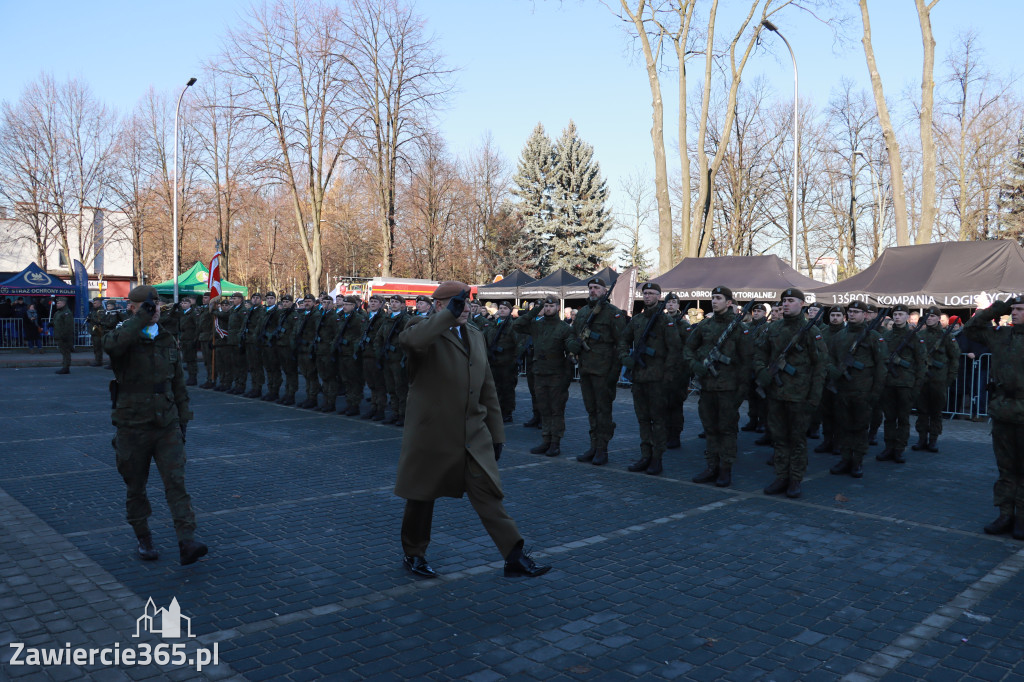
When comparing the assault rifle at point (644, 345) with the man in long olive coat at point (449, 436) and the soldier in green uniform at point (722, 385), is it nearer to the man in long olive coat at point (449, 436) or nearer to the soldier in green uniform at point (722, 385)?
the soldier in green uniform at point (722, 385)

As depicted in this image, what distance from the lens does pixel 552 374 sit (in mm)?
10320

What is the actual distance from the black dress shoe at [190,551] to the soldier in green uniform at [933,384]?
9.72 meters

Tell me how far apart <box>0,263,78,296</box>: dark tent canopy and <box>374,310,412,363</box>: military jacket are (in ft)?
70.6

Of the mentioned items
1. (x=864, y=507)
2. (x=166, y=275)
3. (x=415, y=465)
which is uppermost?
(x=166, y=275)

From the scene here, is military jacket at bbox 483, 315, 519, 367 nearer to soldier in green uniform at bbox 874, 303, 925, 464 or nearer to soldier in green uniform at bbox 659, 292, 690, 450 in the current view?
soldier in green uniform at bbox 659, 292, 690, 450

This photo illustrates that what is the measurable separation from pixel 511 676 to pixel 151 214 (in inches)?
2060

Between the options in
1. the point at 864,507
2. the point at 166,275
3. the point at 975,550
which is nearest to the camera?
the point at 975,550

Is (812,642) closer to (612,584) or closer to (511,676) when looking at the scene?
(612,584)

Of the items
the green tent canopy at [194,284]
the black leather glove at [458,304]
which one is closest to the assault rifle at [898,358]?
the black leather glove at [458,304]

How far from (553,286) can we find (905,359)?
1827cm

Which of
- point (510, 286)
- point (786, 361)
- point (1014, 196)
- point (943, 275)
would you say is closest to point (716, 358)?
point (786, 361)

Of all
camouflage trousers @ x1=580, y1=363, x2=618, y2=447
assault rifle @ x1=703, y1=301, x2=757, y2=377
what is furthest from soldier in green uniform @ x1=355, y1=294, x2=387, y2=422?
assault rifle @ x1=703, y1=301, x2=757, y2=377

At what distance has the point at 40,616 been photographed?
4613 millimetres

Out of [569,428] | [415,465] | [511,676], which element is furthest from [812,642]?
[569,428]
